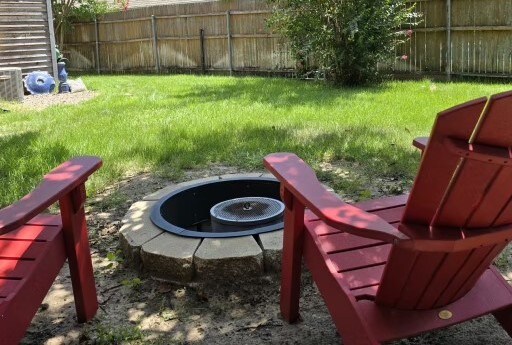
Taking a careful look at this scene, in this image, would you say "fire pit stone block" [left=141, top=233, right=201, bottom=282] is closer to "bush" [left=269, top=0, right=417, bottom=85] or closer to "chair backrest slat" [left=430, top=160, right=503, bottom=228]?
"chair backrest slat" [left=430, top=160, right=503, bottom=228]

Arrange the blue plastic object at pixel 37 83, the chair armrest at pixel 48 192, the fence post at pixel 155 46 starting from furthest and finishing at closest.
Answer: the fence post at pixel 155 46, the blue plastic object at pixel 37 83, the chair armrest at pixel 48 192

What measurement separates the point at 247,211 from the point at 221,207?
0.63 ft

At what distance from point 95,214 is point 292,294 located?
2.09 metres

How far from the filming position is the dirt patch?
9.85m

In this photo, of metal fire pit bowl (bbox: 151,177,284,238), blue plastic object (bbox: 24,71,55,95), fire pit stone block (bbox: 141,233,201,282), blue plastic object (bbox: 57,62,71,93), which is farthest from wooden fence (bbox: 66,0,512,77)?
fire pit stone block (bbox: 141,233,201,282)

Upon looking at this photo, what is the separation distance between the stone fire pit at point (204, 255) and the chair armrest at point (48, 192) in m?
0.68

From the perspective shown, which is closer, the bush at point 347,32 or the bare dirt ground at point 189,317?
the bare dirt ground at point 189,317

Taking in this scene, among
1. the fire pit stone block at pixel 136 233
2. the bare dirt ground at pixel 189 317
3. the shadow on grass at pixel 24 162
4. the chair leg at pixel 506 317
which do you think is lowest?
the bare dirt ground at pixel 189 317

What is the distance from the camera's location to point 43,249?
2400 millimetres

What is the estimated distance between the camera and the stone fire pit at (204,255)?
2967mm

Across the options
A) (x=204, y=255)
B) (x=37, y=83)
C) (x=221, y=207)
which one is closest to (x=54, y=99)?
(x=37, y=83)

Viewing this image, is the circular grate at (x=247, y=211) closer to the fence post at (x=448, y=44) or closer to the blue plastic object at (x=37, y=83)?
the fence post at (x=448, y=44)

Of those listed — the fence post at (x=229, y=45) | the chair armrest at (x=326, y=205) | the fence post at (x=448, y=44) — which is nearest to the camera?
the chair armrest at (x=326, y=205)

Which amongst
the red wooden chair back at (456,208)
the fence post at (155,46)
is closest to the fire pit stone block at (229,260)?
the red wooden chair back at (456,208)
